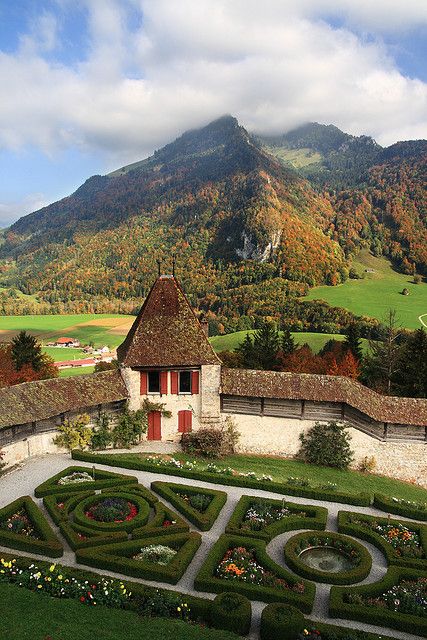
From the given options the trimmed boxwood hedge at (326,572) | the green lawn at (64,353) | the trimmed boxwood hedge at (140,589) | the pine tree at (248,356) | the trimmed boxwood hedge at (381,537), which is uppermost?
the pine tree at (248,356)

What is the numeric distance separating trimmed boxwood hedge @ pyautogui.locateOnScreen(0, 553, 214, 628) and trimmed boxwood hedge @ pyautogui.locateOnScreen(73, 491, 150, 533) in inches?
110

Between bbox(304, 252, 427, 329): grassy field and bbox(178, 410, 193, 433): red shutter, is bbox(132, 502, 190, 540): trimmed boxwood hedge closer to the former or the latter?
bbox(178, 410, 193, 433): red shutter

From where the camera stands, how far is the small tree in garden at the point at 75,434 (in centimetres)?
3225

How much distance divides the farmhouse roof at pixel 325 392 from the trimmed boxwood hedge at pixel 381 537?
8.91 meters

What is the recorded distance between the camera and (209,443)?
33469 mm

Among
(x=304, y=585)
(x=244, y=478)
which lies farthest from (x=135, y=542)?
(x=244, y=478)

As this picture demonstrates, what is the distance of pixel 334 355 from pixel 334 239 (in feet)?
463

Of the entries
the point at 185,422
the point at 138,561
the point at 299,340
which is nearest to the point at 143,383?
the point at 185,422

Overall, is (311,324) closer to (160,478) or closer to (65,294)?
(160,478)

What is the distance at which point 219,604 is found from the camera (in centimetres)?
1652

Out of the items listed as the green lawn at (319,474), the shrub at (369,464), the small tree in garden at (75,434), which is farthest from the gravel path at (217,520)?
the shrub at (369,464)

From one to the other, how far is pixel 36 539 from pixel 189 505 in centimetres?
745

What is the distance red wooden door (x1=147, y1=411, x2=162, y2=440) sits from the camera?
→ 116 ft

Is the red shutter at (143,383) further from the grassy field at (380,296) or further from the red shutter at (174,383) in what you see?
the grassy field at (380,296)
